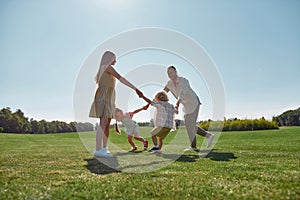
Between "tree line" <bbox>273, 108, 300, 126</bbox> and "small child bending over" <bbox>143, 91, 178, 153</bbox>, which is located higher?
"tree line" <bbox>273, 108, 300, 126</bbox>

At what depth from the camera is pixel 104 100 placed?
660 cm

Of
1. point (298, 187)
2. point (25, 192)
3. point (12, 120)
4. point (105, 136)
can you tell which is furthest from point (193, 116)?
point (12, 120)

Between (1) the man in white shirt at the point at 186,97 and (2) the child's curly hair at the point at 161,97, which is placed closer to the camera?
(2) the child's curly hair at the point at 161,97

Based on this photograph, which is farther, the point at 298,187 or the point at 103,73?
the point at 103,73

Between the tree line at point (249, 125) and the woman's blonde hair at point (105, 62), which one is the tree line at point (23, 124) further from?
the woman's blonde hair at point (105, 62)

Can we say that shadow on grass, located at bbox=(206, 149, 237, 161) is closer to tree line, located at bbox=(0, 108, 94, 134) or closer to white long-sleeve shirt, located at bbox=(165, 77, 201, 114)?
white long-sleeve shirt, located at bbox=(165, 77, 201, 114)

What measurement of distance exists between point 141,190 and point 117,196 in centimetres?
37

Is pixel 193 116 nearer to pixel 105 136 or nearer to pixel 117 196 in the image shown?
pixel 105 136

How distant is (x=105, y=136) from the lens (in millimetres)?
6621

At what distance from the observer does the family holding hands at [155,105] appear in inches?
259

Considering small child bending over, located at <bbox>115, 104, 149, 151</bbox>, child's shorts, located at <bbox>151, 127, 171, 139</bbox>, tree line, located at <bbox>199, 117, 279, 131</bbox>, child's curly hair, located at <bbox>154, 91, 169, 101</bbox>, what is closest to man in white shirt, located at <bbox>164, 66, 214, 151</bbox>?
child's curly hair, located at <bbox>154, 91, 169, 101</bbox>

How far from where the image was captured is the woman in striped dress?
653 cm

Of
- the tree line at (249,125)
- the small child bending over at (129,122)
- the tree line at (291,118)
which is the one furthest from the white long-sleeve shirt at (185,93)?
the tree line at (291,118)

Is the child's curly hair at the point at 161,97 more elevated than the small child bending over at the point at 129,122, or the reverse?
the child's curly hair at the point at 161,97
